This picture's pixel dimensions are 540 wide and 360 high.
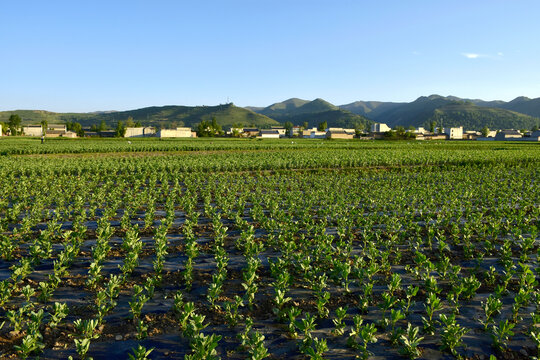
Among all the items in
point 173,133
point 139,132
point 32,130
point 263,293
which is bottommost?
point 263,293

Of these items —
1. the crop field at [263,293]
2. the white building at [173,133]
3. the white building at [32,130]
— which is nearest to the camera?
the crop field at [263,293]

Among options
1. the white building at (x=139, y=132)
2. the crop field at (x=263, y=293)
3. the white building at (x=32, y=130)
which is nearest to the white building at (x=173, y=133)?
the white building at (x=139, y=132)

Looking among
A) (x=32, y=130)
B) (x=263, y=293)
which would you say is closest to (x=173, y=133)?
(x=32, y=130)

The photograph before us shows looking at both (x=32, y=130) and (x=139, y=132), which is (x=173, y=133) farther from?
(x=32, y=130)

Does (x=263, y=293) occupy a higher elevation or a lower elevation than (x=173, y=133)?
lower

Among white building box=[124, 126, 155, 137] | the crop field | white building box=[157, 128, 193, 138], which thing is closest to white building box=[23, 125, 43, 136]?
white building box=[124, 126, 155, 137]

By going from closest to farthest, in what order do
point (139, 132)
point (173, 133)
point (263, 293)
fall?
point (263, 293)
point (173, 133)
point (139, 132)

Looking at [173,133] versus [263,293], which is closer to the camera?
[263,293]

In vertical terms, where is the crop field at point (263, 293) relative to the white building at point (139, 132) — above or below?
below

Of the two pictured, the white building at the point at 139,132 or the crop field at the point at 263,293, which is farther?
the white building at the point at 139,132

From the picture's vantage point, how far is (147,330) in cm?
553

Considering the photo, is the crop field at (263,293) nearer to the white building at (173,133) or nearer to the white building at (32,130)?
the white building at (173,133)

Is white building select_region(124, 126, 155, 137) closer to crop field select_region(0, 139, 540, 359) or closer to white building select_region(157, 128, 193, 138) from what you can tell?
white building select_region(157, 128, 193, 138)

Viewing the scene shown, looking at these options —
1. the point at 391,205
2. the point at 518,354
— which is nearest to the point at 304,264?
the point at 518,354
